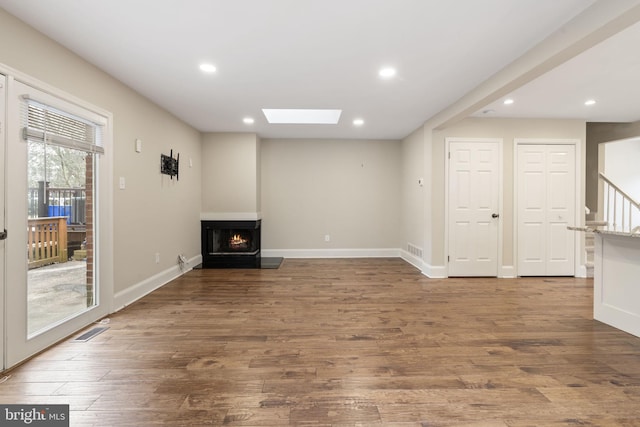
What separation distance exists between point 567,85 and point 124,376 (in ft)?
16.2

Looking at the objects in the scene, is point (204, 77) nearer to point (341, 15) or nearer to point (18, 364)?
point (341, 15)

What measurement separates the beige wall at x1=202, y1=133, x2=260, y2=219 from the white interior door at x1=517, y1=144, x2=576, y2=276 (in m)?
4.42

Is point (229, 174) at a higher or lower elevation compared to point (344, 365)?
higher

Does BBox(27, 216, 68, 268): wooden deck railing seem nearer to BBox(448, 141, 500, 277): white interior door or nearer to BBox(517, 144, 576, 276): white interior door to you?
BBox(448, 141, 500, 277): white interior door

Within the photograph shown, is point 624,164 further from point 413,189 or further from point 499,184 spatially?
point 413,189

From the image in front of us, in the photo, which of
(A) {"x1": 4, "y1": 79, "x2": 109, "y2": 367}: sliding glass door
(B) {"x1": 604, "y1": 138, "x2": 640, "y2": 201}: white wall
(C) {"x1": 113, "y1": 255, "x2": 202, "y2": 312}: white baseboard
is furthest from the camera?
(B) {"x1": 604, "y1": 138, "x2": 640, "y2": 201}: white wall

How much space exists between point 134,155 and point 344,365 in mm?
3226

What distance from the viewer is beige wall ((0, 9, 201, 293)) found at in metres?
2.30

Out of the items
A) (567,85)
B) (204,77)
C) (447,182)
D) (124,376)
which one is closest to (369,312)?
(124,376)

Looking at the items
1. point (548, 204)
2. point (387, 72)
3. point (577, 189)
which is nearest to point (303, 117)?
point (387, 72)

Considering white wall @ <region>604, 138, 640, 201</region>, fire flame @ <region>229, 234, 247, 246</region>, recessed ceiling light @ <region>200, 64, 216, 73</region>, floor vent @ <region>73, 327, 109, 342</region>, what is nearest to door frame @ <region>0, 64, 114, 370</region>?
floor vent @ <region>73, 327, 109, 342</region>

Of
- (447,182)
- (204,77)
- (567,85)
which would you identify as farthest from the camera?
(447,182)

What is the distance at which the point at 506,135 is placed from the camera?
4688 mm

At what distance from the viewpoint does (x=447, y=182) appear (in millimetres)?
4695
